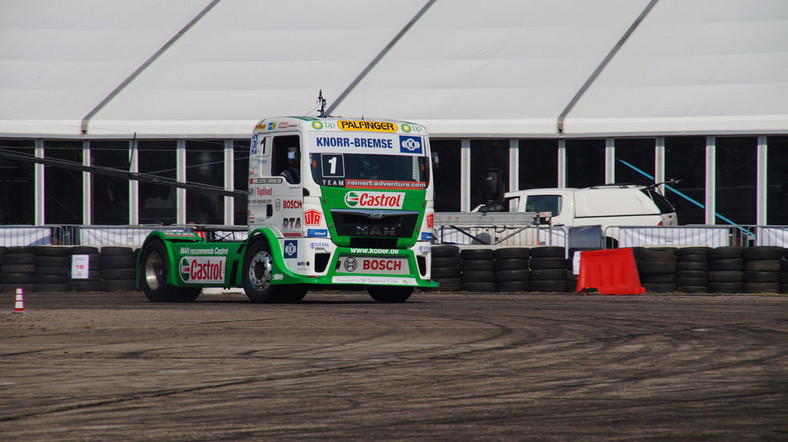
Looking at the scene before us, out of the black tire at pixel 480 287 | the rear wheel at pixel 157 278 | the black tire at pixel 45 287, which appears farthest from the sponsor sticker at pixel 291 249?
the black tire at pixel 45 287

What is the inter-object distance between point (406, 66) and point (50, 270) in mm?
11220

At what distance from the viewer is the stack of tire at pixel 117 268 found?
2145cm

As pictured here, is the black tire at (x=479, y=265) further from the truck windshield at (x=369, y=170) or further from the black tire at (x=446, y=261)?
the truck windshield at (x=369, y=170)

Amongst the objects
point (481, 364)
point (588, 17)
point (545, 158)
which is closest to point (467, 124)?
point (545, 158)

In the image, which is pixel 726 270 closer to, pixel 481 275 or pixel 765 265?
pixel 765 265

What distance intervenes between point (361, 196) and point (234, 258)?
7.58 feet

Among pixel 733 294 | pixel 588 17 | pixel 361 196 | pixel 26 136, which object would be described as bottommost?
pixel 733 294

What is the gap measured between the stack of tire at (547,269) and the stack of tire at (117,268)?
779 cm

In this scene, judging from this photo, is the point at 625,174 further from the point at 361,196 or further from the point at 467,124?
the point at 361,196

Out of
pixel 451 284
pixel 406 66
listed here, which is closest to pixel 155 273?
pixel 451 284

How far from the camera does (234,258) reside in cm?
1709

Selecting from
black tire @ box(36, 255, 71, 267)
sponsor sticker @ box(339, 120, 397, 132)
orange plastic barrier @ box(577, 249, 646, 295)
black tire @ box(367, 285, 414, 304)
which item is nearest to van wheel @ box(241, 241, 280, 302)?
black tire @ box(367, 285, 414, 304)

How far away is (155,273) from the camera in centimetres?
1861

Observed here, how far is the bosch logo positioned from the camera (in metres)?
17.0
